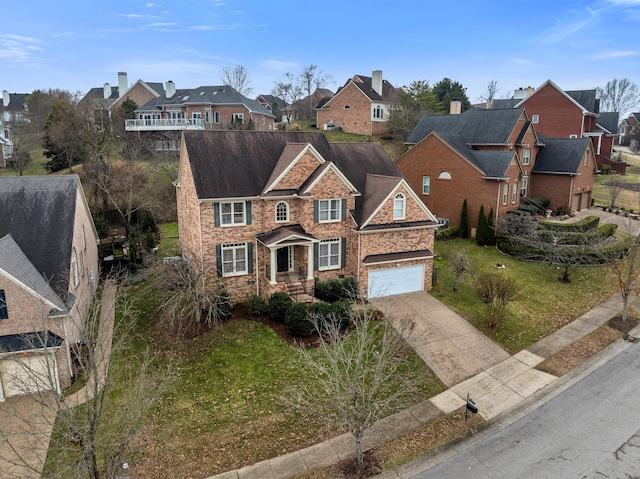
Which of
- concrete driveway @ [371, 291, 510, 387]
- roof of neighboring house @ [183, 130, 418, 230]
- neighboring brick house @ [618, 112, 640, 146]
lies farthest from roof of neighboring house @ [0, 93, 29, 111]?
neighboring brick house @ [618, 112, 640, 146]

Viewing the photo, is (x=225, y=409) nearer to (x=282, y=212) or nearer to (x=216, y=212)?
(x=216, y=212)

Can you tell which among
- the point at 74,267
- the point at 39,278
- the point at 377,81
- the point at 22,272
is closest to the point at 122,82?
the point at 377,81

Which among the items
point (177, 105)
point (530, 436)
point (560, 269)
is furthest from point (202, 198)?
point (177, 105)

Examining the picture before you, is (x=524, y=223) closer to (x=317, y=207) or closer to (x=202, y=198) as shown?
(x=317, y=207)

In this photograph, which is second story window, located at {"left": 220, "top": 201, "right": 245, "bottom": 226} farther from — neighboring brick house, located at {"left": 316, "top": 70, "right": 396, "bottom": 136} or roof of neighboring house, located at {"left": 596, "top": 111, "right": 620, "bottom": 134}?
roof of neighboring house, located at {"left": 596, "top": 111, "right": 620, "bottom": 134}

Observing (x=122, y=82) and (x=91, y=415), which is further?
(x=122, y=82)
